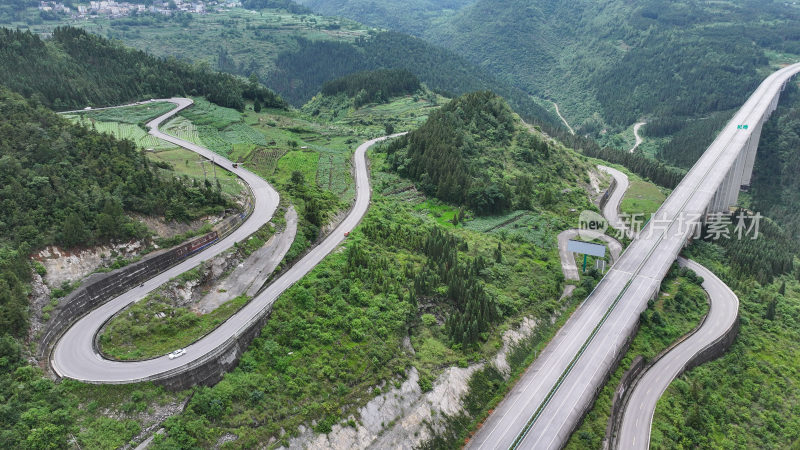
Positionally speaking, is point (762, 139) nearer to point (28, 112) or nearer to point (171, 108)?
point (171, 108)

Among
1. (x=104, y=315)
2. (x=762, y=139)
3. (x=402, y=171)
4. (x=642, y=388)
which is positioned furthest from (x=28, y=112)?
(x=762, y=139)

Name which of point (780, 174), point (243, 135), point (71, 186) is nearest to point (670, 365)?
point (71, 186)

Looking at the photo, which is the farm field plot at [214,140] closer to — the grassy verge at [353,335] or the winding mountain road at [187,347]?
the winding mountain road at [187,347]

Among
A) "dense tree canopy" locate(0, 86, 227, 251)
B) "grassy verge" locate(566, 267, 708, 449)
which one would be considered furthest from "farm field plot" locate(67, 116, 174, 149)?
"grassy verge" locate(566, 267, 708, 449)

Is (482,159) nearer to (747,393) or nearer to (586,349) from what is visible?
(586,349)

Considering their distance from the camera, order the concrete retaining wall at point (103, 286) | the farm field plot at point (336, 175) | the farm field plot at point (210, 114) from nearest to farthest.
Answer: the concrete retaining wall at point (103, 286)
the farm field plot at point (336, 175)
the farm field plot at point (210, 114)

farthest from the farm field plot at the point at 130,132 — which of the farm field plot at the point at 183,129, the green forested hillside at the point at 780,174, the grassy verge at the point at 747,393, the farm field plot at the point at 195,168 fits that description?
the green forested hillside at the point at 780,174
